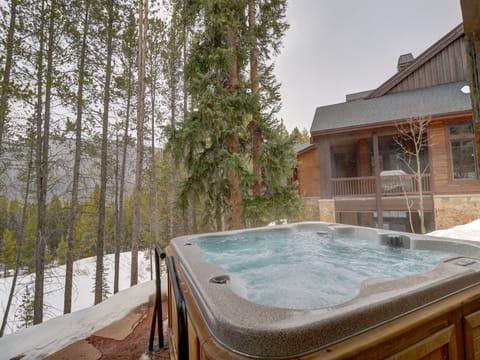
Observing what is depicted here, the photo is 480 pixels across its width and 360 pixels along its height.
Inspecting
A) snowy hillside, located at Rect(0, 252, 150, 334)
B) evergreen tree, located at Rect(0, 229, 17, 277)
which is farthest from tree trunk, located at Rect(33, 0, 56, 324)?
evergreen tree, located at Rect(0, 229, 17, 277)

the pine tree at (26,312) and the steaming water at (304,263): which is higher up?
the steaming water at (304,263)

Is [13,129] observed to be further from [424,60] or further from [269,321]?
[424,60]

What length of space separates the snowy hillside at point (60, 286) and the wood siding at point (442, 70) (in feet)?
38.9

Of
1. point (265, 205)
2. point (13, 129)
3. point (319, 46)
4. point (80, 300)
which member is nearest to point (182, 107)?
point (13, 129)

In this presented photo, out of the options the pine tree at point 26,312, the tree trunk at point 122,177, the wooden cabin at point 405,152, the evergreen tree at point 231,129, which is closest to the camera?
the evergreen tree at point 231,129

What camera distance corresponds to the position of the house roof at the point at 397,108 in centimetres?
703

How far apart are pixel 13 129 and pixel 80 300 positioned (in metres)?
6.58

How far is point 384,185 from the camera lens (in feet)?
26.9

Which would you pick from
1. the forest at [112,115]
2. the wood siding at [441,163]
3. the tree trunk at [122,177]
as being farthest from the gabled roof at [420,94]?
the tree trunk at [122,177]

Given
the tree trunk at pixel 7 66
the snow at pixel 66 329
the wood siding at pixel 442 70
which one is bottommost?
the snow at pixel 66 329

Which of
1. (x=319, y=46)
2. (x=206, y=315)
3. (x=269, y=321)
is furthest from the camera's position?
(x=319, y=46)

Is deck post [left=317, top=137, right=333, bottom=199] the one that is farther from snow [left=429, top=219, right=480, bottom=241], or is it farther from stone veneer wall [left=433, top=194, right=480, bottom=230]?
snow [left=429, top=219, right=480, bottom=241]

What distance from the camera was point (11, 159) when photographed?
529 cm

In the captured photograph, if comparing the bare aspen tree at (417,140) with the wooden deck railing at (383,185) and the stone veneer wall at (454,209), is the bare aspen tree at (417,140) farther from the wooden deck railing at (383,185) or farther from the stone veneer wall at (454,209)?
the stone veneer wall at (454,209)
